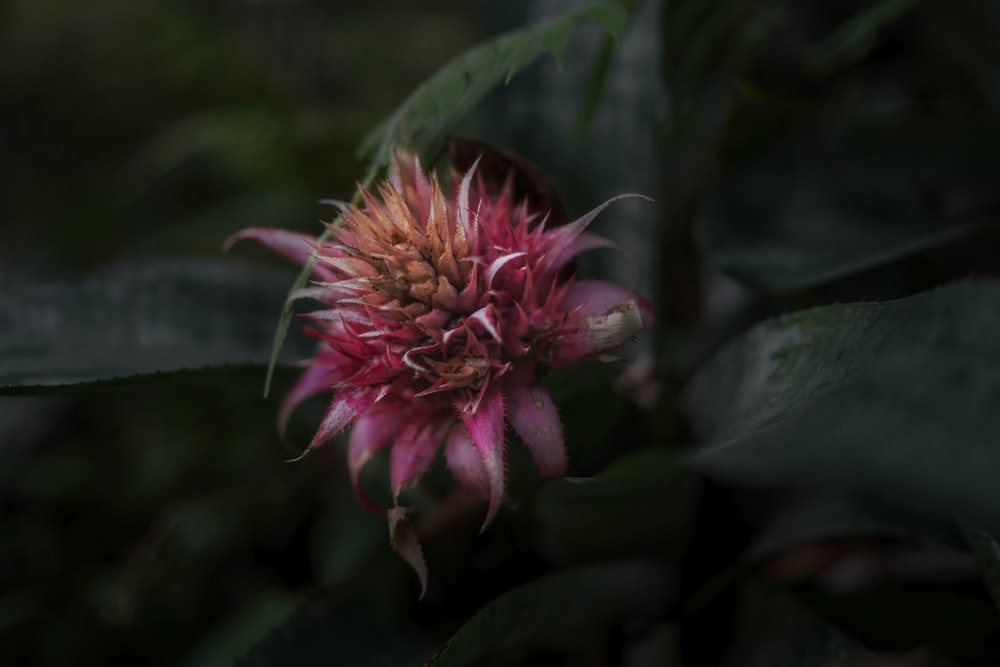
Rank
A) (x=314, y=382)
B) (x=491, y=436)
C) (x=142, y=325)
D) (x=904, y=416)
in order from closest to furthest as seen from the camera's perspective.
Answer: (x=904, y=416)
(x=491, y=436)
(x=314, y=382)
(x=142, y=325)

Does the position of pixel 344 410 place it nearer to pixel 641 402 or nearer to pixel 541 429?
pixel 541 429

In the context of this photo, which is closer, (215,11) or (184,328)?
(184,328)

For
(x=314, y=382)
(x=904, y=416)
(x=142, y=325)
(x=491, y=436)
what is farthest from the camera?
(x=142, y=325)

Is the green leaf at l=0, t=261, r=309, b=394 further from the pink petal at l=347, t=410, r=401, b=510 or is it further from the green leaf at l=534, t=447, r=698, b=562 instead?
the green leaf at l=534, t=447, r=698, b=562

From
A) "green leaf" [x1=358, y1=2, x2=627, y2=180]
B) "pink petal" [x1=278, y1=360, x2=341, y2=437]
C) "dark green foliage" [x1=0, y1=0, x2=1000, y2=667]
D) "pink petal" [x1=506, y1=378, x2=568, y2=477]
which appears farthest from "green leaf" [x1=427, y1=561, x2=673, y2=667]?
"green leaf" [x1=358, y1=2, x2=627, y2=180]

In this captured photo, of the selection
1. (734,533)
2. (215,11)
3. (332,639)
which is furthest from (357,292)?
(215,11)

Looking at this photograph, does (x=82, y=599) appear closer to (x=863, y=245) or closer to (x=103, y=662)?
(x=103, y=662)

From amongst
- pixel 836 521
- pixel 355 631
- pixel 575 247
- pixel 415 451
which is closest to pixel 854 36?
pixel 575 247
